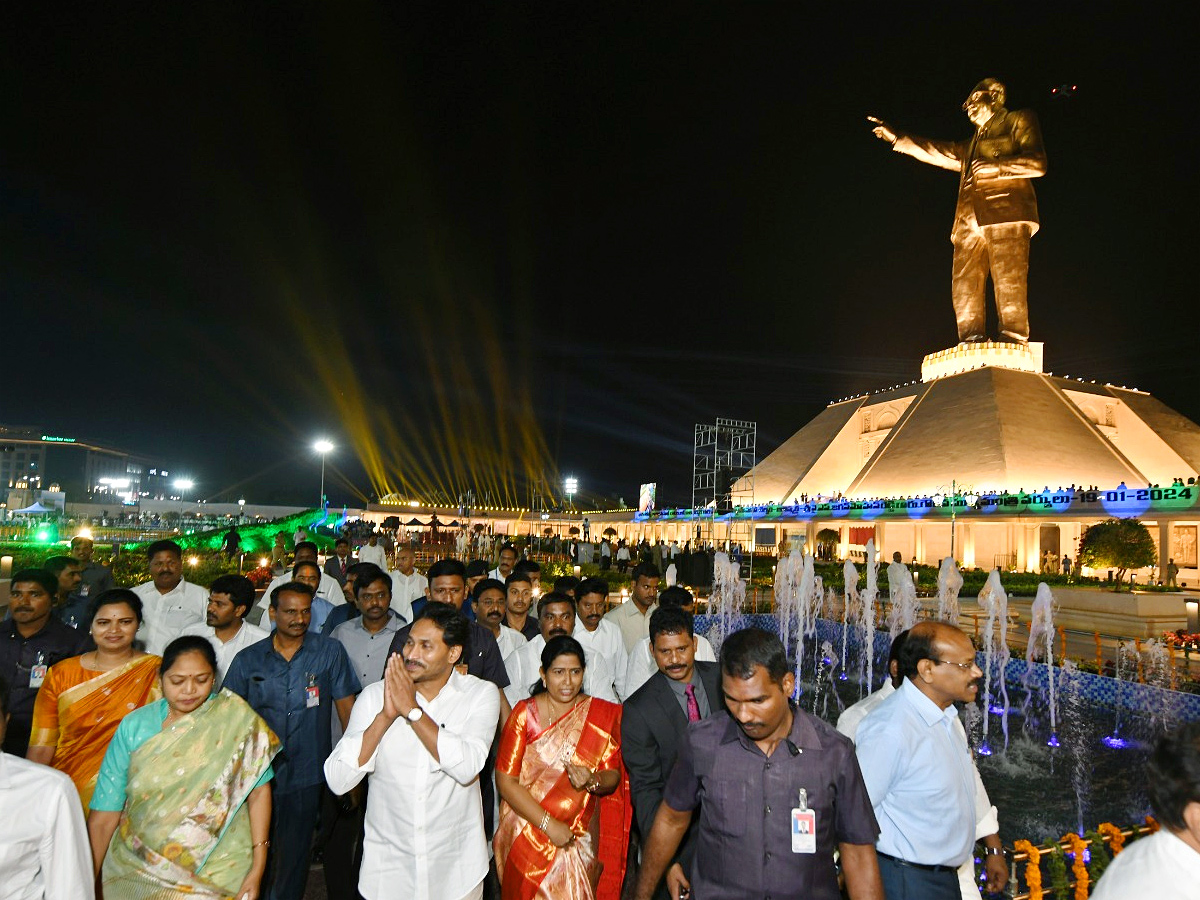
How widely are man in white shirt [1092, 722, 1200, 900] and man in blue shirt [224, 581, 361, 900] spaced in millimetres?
3353

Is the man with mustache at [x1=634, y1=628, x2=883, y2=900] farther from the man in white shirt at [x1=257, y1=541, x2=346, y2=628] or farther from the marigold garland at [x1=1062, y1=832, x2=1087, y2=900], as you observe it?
the man in white shirt at [x1=257, y1=541, x2=346, y2=628]

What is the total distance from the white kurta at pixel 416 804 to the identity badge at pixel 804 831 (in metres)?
1.22

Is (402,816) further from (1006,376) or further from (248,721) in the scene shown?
(1006,376)

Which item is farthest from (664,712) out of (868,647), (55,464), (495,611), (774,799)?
(55,464)

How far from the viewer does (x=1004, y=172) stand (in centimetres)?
3275

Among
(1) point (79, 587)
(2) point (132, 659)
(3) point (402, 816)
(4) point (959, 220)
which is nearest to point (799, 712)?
(3) point (402, 816)

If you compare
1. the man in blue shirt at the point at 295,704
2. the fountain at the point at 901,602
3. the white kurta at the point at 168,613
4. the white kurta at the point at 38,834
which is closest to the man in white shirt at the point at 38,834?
the white kurta at the point at 38,834

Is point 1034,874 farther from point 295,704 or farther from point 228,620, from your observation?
point 228,620

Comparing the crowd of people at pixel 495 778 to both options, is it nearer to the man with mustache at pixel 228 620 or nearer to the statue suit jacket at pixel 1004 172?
the man with mustache at pixel 228 620

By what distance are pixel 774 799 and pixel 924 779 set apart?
719 mm

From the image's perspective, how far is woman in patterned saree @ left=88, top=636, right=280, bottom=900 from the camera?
2770 millimetres

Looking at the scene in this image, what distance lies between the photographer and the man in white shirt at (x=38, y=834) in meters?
2.13

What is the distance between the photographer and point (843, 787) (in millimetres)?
2461

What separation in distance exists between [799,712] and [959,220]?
37644mm
